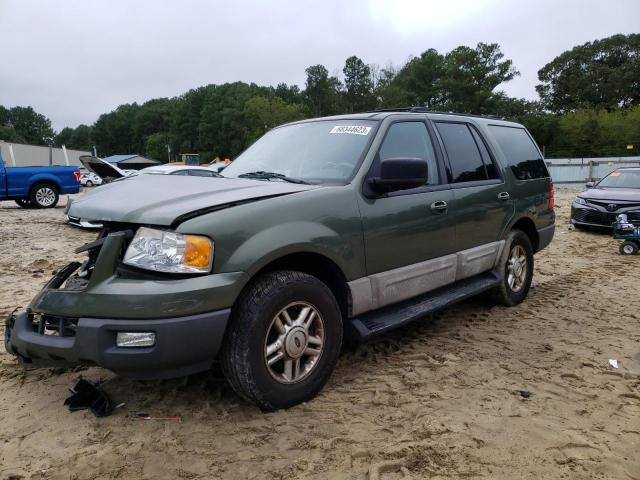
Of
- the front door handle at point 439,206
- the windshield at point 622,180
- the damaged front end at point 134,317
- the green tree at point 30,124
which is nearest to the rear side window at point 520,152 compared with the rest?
the front door handle at point 439,206

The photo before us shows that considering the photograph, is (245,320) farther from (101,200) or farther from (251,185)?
(101,200)

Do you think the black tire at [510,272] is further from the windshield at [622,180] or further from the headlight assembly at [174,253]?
the windshield at [622,180]

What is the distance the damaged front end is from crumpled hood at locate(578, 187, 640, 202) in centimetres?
996

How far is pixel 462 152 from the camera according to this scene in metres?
4.45

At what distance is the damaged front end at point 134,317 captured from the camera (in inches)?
96.3

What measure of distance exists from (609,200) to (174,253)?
10.3 metres

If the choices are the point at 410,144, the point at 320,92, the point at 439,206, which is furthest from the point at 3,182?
the point at 320,92

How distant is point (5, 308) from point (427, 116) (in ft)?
14.5

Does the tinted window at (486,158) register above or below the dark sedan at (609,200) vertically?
above

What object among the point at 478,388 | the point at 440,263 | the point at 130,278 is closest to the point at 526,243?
the point at 440,263

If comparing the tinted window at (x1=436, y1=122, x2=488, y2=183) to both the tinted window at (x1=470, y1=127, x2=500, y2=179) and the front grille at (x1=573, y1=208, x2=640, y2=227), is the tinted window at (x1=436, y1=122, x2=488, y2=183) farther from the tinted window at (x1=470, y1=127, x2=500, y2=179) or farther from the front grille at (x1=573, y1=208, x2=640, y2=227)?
the front grille at (x1=573, y1=208, x2=640, y2=227)

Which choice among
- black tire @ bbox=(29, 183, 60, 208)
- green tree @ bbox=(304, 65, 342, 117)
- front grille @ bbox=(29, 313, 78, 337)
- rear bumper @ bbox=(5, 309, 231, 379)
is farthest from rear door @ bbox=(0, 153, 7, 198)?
green tree @ bbox=(304, 65, 342, 117)

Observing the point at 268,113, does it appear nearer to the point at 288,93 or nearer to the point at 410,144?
the point at 288,93

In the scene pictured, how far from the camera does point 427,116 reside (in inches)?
167
